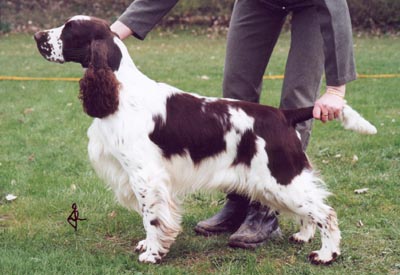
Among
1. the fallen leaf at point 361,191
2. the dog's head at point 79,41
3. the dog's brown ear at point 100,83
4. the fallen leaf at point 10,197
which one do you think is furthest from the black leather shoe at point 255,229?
the fallen leaf at point 10,197

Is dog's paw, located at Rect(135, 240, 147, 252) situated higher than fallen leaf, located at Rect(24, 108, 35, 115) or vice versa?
dog's paw, located at Rect(135, 240, 147, 252)

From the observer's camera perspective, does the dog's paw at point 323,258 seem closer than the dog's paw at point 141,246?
Yes

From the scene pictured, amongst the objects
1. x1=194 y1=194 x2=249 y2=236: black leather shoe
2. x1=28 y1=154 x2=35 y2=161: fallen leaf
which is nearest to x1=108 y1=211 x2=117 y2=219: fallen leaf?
x1=194 y1=194 x2=249 y2=236: black leather shoe

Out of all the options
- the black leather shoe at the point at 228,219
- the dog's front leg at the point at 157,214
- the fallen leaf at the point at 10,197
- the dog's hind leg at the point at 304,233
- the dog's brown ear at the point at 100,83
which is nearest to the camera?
the dog's brown ear at the point at 100,83

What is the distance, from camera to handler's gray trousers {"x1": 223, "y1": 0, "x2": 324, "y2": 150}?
3906 mm

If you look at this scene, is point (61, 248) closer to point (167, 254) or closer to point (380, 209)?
point (167, 254)

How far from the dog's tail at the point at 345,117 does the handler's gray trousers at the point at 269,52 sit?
0.35 m

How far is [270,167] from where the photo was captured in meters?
3.58

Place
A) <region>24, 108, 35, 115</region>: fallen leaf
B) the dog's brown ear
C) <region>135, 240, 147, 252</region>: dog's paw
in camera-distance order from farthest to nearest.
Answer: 1. <region>24, 108, 35, 115</region>: fallen leaf
2. <region>135, 240, 147, 252</region>: dog's paw
3. the dog's brown ear

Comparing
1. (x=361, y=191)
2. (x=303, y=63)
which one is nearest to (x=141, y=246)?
(x=303, y=63)

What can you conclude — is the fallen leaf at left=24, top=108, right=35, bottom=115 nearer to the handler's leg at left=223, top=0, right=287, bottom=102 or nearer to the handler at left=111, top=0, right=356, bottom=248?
the handler at left=111, top=0, right=356, bottom=248

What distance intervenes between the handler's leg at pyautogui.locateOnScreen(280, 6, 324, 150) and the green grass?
32.5 inches

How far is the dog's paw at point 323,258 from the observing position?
3621 mm

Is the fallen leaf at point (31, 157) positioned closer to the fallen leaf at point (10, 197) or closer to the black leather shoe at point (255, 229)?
the fallen leaf at point (10, 197)
